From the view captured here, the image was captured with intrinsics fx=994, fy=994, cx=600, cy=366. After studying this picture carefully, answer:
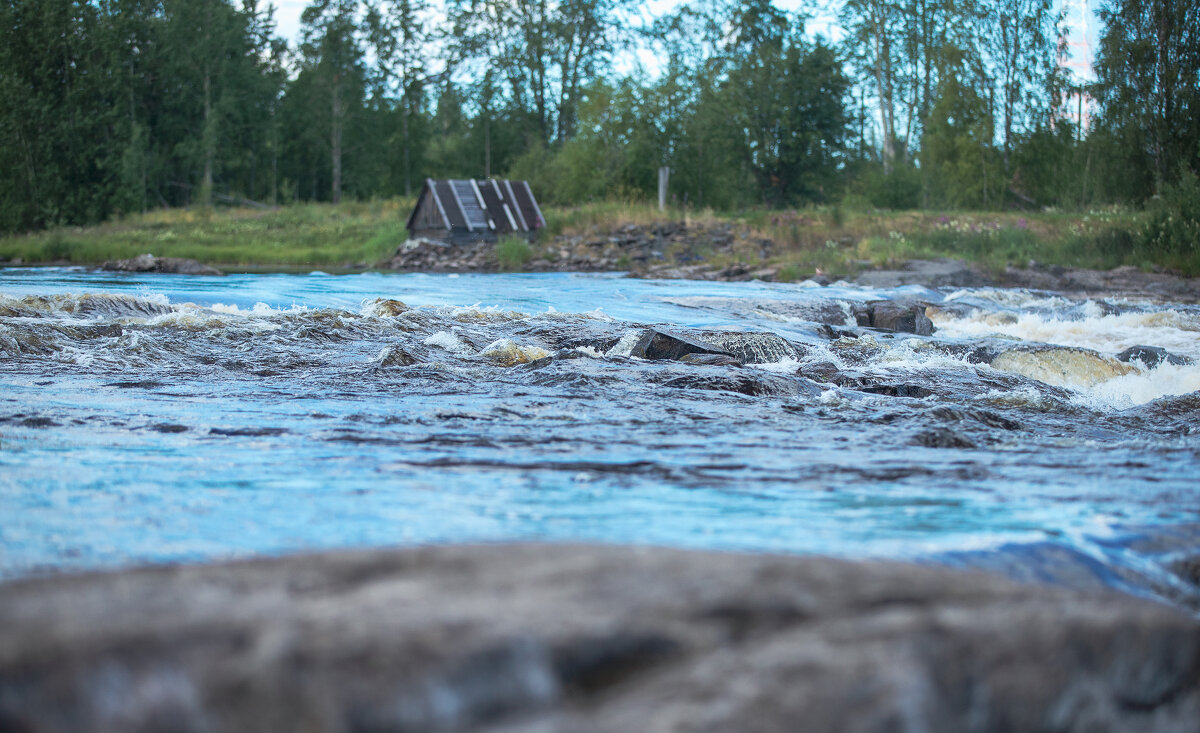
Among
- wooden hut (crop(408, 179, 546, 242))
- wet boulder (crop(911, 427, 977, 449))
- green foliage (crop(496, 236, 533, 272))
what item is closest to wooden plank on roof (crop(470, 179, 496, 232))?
wooden hut (crop(408, 179, 546, 242))

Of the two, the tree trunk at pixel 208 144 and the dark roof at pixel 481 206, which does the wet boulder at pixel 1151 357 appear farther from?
the tree trunk at pixel 208 144

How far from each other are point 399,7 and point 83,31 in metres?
13.7

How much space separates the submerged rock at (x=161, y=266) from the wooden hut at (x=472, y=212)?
7.22 m

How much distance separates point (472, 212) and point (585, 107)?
7.06 meters

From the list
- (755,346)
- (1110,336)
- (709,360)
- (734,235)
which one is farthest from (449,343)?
(734,235)

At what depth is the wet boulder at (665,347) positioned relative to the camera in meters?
8.62

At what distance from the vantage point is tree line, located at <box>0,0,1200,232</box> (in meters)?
30.0

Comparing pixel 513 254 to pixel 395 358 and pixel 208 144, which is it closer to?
pixel 395 358

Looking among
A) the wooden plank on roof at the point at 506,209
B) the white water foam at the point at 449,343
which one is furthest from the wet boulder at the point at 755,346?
the wooden plank on roof at the point at 506,209

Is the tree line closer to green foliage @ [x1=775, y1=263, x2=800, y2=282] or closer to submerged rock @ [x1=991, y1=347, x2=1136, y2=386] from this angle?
green foliage @ [x1=775, y1=263, x2=800, y2=282]

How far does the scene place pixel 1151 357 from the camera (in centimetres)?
958

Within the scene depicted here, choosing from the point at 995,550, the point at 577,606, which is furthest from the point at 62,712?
the point at 995,550

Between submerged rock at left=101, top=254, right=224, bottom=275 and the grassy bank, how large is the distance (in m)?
2.27

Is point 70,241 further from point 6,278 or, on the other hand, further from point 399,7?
point 399,7
